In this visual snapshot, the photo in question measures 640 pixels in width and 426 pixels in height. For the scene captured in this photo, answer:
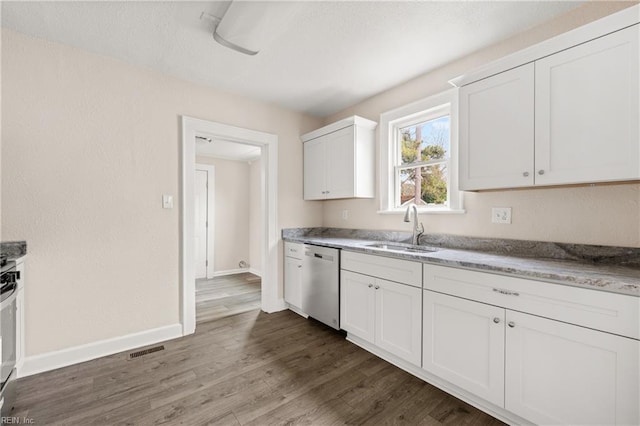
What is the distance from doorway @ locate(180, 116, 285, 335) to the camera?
108 inches

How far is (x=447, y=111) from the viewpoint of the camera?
250cm

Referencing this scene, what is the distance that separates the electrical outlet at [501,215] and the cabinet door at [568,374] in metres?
0.86

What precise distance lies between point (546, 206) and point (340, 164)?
190 cm

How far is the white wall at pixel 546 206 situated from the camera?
1648 mm

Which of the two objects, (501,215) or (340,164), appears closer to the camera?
(501,215)

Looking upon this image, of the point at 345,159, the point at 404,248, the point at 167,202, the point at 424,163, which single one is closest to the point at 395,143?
the point at 424,163

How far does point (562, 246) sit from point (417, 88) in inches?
71.8

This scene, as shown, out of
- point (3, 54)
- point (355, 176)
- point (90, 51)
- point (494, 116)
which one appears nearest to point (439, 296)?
point (494, 116)

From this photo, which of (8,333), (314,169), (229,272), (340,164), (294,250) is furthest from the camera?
(229,272)

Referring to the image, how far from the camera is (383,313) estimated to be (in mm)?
2223

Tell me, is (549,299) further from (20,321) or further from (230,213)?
(230,213)

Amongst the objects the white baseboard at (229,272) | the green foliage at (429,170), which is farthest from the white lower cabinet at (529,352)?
the white baseboard at (229,272)

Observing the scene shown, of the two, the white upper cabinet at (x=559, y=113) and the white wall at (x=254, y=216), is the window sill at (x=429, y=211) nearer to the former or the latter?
the white upper cabinet at (x=559, y=113)

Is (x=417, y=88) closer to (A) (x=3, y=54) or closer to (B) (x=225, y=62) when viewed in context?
(B) (x=225, y=62)
